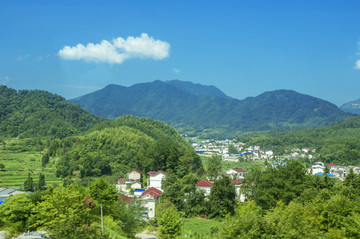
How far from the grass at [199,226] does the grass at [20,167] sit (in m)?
19.2

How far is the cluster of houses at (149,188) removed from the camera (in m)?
26.8

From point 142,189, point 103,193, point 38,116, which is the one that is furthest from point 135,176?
point 38,116

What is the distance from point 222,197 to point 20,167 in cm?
3209

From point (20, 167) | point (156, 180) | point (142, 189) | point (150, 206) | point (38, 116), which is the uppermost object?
point (38, 116)

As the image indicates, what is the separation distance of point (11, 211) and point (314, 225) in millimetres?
14955

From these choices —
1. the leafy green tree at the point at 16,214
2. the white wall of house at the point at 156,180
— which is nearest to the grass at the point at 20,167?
the white wall of house at the point at 156,180

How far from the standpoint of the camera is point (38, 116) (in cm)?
8025

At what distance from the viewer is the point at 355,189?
22.1 metres

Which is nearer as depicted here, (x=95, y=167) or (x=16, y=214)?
(x=16, y=214)

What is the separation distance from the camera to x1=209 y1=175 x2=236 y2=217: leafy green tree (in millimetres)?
25719

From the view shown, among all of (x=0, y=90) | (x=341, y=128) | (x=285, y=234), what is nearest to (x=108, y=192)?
(x=285, y=234)

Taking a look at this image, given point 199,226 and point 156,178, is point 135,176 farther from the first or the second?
point 199,226

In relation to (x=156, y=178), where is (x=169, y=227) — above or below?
below

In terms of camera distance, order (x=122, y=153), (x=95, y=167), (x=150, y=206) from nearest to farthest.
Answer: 1. (x=150, y=206)
2. (x=95, y=167)
3. (x=122, y=153)
